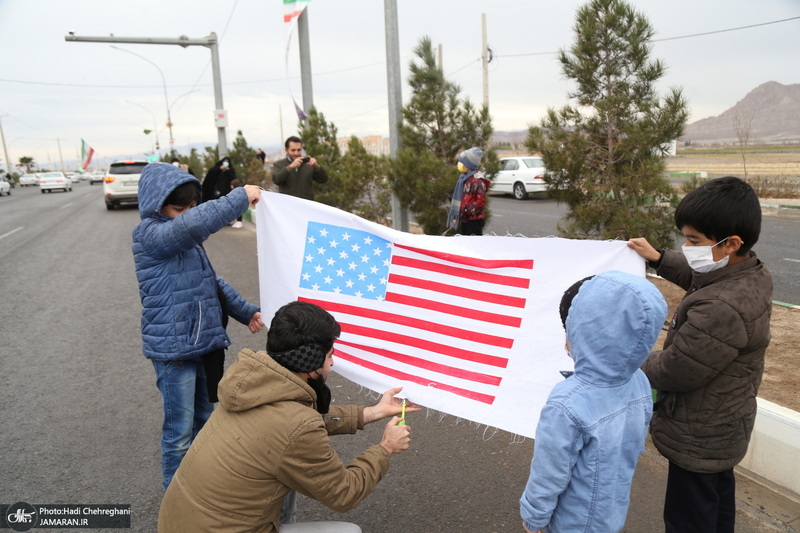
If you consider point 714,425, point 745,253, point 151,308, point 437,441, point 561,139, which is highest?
point 561,139

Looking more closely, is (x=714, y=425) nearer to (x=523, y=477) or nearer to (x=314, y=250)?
(x=523, y=477)

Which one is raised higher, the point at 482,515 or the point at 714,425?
the point at 714,425

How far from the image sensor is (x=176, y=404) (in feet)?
9.85

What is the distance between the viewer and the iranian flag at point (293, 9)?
12.6 meters

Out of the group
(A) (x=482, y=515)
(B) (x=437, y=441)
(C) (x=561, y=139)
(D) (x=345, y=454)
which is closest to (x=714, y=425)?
(A) (x=482, y=515)

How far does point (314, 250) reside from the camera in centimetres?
343

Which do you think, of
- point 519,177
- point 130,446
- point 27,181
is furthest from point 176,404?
point 27,181

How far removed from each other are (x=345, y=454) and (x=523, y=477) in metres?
1.19

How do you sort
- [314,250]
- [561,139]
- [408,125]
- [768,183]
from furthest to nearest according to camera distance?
[768,183]
[408,125]
[561,139]
[314,250]

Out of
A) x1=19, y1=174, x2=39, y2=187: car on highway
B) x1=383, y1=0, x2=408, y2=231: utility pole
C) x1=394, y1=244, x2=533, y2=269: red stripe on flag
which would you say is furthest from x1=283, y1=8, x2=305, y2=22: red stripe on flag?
x1=19, y1=174, x2=39, y2=187: car on highway

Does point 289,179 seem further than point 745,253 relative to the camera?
Yes

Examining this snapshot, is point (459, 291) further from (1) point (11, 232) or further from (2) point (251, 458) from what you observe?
(1) point (11, 232)

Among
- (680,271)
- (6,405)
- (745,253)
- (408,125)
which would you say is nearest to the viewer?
(745,253)

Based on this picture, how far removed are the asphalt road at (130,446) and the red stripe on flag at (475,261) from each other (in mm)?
914
